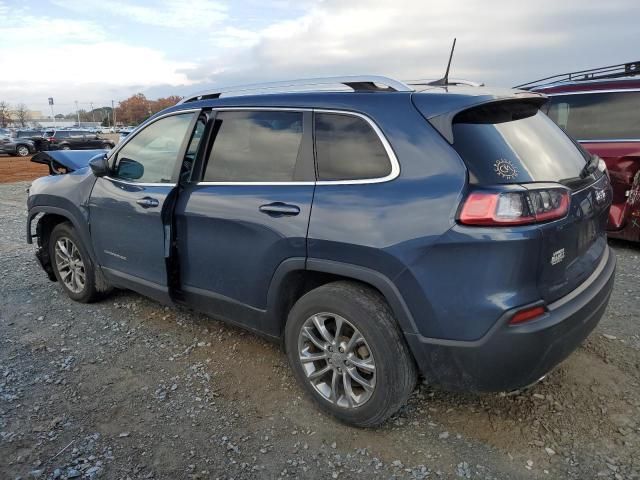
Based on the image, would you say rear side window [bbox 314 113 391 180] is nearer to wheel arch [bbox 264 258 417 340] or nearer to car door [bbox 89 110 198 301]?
wheel arch [bbox 264 258 417 340]

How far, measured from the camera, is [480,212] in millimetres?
2160

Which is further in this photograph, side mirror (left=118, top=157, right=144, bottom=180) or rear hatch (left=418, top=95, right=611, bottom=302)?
side mirror (left=118, top=157, right=144, bottom=180)

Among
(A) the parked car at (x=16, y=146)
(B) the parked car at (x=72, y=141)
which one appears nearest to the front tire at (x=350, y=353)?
(B) the parked car at (x=72, y=141)

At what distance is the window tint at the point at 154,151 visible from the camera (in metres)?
3.47

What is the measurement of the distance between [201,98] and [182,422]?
2.10 m

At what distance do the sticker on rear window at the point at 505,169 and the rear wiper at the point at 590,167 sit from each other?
0.66 metres

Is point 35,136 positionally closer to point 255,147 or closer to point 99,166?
point 99,166

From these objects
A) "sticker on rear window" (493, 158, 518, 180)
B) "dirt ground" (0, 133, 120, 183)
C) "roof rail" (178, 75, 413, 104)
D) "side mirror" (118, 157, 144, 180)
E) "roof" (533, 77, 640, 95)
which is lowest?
"dirt ground" (0, 133, 120, 183)

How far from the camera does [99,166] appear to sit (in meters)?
3.83

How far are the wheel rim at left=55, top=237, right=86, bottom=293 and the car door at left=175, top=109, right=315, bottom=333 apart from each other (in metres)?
1.54

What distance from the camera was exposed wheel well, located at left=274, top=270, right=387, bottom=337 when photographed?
9.21 feet

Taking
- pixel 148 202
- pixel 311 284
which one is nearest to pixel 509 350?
pixel 311 284

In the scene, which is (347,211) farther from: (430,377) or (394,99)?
(430,377)

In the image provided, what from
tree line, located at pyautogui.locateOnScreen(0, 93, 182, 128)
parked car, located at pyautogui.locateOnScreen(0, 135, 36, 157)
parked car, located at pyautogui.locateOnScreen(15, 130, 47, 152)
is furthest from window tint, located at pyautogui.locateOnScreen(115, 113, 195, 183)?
tree line, located at pyautogui.locateOnScreen(0, 93, 182, 128)
